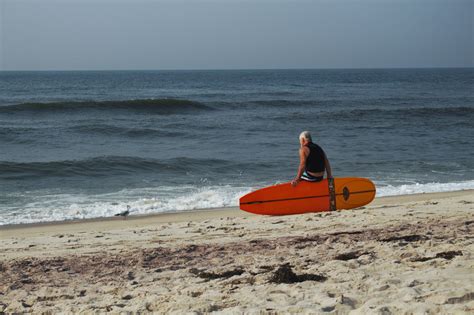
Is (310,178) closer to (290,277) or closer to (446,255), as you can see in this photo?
(446,255)

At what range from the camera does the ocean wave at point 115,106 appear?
32188 mm

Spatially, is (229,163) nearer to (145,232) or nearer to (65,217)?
(65,217)

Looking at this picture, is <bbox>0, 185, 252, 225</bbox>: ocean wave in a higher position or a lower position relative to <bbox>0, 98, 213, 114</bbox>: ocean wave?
lower

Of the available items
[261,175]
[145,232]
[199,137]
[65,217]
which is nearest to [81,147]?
[199,137]

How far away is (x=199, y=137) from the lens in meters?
22.4

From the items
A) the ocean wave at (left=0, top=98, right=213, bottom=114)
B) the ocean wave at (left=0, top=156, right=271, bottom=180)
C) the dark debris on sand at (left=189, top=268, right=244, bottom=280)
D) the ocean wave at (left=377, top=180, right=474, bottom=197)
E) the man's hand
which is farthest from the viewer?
the ocean wave at (left=0, top=98, right=213, bottom=114)

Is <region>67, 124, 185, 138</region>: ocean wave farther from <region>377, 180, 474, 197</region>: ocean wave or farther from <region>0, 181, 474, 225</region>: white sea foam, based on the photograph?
<region>377, 180, 474, 197</region>: ocean wave

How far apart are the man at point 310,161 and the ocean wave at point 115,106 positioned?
80.9 ft

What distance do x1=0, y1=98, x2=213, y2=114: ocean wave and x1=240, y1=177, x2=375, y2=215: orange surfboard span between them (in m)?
24.4

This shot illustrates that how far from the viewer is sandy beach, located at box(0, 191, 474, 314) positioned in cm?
448

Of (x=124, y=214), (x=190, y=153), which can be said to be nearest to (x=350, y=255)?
(x=124, y=214)

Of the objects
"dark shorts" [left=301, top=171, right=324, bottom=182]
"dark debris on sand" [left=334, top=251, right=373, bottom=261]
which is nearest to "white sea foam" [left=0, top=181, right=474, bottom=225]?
"dark shorts" [left=301, top=171, right=324, bottom=182]

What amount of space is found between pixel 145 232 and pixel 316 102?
1324 inches

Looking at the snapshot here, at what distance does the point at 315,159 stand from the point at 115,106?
88.8 feet
